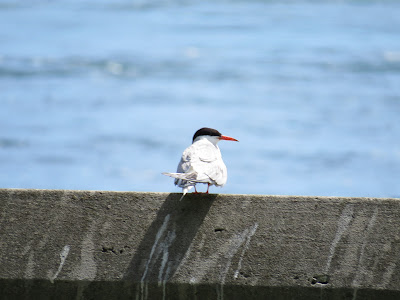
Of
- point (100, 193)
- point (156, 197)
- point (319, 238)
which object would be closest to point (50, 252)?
point (100, 193)

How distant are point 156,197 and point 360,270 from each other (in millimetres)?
1393

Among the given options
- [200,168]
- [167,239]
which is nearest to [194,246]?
[167,239]

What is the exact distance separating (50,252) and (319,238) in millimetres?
1753

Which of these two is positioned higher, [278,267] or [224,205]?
[224,205]

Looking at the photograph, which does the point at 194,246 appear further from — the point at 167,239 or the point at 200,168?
the point at 200,168

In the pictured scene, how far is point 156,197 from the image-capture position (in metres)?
4.09

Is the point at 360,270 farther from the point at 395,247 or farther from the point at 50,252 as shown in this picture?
the point at 50,252

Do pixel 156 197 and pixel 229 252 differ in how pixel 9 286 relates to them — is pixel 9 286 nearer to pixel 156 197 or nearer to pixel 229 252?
pixel 156 197

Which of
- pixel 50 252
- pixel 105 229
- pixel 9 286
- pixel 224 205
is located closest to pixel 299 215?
pixel 224 205

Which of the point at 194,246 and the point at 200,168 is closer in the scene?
the point at 194,246

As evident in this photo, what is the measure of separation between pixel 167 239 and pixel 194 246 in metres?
0.18

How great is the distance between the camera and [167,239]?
3998 millimetres

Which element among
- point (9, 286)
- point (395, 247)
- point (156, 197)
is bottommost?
point (9, 286)

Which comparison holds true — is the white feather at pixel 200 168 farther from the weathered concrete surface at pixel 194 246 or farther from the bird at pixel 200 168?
the weathered concrete surface at pixel 194 246
